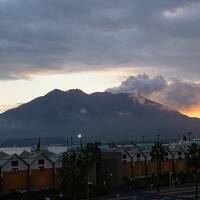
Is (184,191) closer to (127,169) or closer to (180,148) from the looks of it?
(127,169)

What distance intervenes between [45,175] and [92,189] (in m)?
14.2

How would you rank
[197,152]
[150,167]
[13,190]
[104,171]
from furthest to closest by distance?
[150,167], [104,171], [13,190], [197,152]

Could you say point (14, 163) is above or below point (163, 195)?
above

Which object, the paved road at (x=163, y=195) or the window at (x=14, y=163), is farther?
the window at (x=14, y=163)

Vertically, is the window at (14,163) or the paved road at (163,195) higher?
the window at (14,163)

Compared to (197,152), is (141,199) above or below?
below

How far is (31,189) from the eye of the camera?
137125 mm

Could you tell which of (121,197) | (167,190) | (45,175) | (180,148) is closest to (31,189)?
(45,175)

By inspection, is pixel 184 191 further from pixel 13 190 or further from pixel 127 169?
pixel 13 190

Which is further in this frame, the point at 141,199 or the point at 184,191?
the point at 184,191

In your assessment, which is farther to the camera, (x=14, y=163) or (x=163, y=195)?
(x=14, y=163)

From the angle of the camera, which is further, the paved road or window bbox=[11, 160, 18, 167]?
window bbox=[11, 160, 18, 167]

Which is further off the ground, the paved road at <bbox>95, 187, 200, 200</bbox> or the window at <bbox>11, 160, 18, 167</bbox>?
the window at <bbox>11, 160, 18, 167</bbox>

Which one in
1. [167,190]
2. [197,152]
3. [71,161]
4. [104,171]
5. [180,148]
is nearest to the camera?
[71,161]
